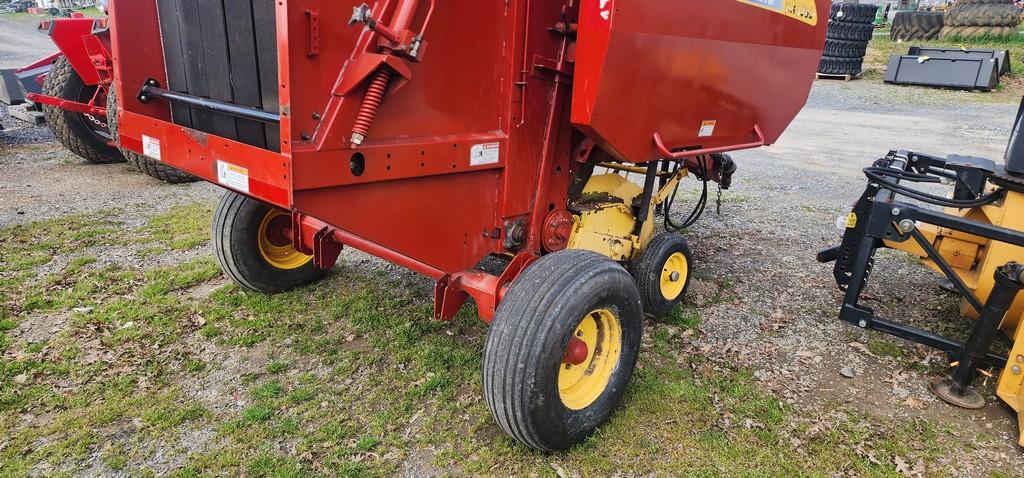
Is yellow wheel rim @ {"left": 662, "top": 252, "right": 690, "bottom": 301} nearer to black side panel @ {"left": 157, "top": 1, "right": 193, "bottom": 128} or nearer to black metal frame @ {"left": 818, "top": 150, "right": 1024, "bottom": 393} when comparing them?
black metal frame @ {"left": 818, "top": 150, "right": 1024, "bottom": 393}

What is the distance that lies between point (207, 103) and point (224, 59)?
21 cm

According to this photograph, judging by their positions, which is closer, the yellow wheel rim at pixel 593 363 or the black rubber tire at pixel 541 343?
the black rubber tire at pixel 541 343

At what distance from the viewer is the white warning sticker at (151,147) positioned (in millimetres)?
2797

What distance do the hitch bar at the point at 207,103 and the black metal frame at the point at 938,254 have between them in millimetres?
2917

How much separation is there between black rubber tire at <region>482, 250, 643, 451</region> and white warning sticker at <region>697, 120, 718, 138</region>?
1132 millimetres

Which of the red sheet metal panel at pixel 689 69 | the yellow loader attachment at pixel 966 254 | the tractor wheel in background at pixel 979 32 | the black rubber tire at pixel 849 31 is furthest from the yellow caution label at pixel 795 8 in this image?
the tractor wheel in background at pixel 979 32

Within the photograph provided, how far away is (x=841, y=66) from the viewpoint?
1623 cm

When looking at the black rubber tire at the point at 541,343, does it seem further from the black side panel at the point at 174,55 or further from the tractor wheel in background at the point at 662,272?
the black side panel at the point at 174,55

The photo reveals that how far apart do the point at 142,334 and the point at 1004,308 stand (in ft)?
14.6

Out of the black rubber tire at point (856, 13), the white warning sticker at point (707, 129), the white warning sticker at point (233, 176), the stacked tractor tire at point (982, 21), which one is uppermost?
the stacked tractor tire at point (982, 21)

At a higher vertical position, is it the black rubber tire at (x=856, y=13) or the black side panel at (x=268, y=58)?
the black rubber tire at (x=856, y=13)

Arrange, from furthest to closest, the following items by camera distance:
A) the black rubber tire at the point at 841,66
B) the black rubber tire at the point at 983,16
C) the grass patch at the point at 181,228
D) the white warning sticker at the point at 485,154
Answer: the black rubber tire at the point at 983,16 → the black rubber tire at the point at 841,66 → the grass patch at the point at 181,228 → the white warning sticker at the point at 485,154

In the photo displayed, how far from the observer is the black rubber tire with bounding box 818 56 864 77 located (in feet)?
52.9

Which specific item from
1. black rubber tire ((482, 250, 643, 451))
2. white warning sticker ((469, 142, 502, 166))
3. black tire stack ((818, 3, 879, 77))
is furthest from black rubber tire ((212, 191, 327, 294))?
black tire stack ((818, 3, 879, 77))
